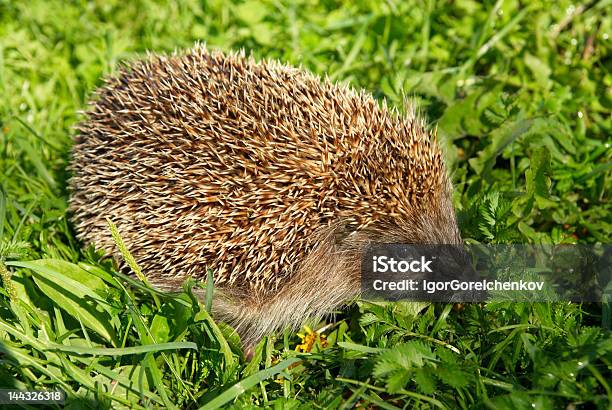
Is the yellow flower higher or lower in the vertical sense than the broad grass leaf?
lower

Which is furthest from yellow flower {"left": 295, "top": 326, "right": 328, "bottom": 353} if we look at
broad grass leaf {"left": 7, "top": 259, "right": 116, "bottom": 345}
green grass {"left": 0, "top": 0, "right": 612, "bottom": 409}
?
broad grass leaf {"left": 7, "top": 259, "right": 116, "bottom": 345}

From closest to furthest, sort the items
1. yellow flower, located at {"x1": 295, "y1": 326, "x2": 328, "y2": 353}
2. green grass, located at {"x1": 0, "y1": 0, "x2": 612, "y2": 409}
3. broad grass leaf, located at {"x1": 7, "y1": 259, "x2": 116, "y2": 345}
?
1. green grass, located at {"x1": 0, "y1": 0, "x2": 612, "y2": 409}
2. broad grass leaf, located at {"x1": 7, "y1": 259, "x2": 116, "y2": 345}
3. yellow flower, located at {"x1": 295, "y1": 326, "x2": 328, "y2": 353}

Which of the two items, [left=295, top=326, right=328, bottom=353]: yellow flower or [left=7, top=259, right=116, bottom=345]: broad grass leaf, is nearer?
[left=7, top=259, right=116, bottom=345]: broad grass leaf

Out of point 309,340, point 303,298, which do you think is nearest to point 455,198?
point 303,298

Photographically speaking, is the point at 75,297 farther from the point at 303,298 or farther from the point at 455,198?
the point at 455,198

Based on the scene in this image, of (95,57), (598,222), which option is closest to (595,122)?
(598,222)

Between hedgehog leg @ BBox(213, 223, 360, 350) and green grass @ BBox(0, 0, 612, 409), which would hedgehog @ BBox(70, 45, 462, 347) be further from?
green grass @ BBox(0, 0, 612, 409)

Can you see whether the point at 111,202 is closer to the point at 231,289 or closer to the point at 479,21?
the point at 231,289
